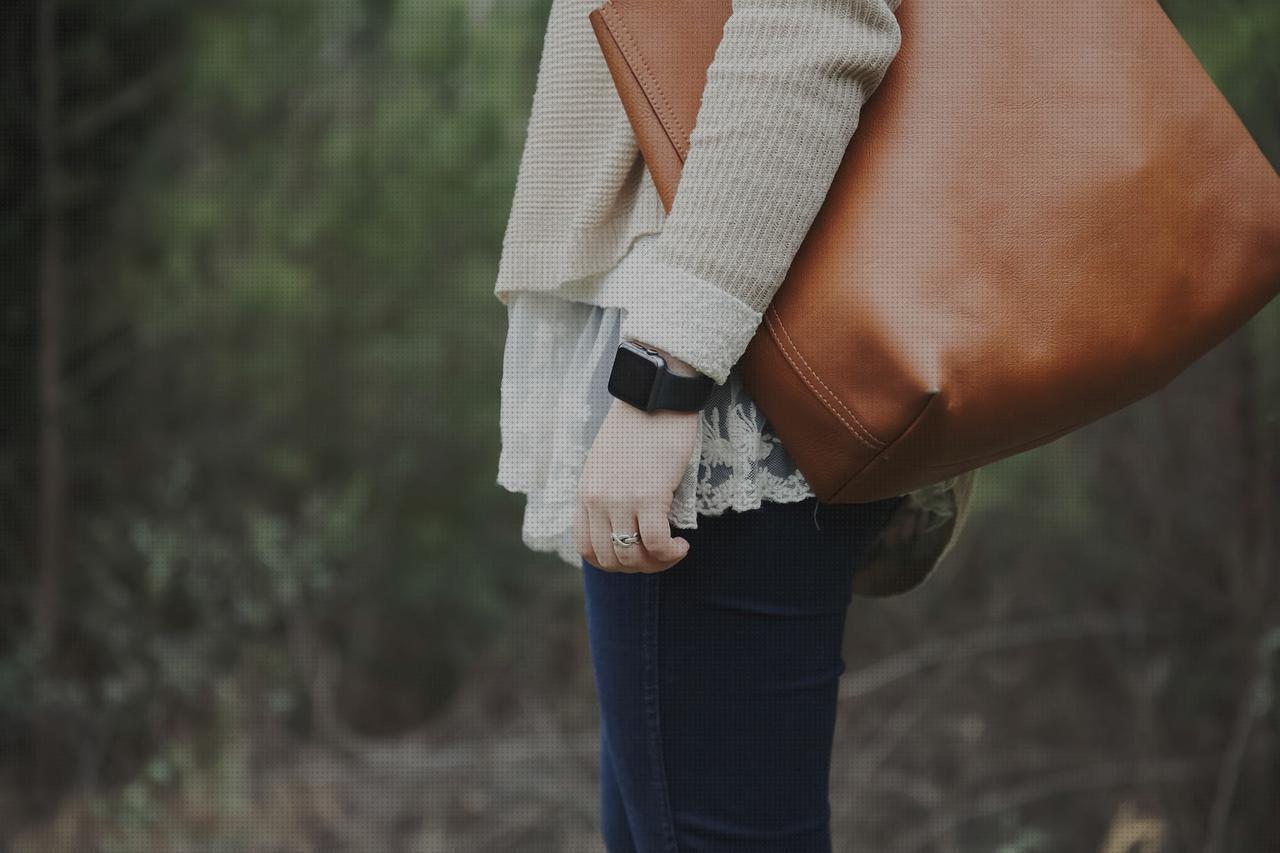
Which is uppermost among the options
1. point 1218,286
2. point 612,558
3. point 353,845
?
point 1218,286

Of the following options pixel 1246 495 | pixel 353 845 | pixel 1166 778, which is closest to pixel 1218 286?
pixel 1246 495

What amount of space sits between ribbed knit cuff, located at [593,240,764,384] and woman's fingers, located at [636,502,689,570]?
0.30 ft

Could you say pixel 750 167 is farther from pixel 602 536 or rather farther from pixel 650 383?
pixel 602 536


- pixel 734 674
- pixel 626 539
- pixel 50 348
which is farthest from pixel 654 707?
pixel 50 348

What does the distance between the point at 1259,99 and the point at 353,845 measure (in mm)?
2209

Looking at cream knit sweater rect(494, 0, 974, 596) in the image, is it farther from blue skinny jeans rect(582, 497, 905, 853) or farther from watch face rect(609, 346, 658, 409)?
→ blue skinny jeans rect(582, 497, 905, 853)

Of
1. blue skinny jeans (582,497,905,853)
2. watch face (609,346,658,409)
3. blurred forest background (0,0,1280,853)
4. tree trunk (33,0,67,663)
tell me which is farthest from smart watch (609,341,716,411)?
tree trunk (33,0,67,663)

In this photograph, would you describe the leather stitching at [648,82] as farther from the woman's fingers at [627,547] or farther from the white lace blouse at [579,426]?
the woman's fingers at [627,547]

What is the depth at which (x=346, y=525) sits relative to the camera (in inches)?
103

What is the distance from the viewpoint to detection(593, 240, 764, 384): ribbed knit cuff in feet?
2.08

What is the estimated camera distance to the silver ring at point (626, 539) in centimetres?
66

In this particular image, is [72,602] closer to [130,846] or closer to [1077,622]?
[130,846]

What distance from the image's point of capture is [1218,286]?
0.71 metres

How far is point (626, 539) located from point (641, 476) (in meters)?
0.04
